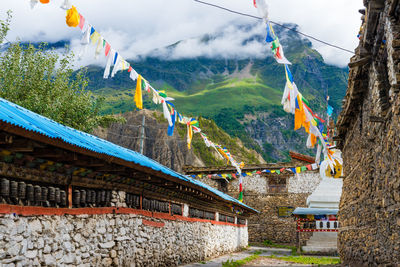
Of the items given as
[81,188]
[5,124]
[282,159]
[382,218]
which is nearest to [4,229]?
[5,124]

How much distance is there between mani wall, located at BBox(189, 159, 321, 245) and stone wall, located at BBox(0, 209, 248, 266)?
55.3 ft

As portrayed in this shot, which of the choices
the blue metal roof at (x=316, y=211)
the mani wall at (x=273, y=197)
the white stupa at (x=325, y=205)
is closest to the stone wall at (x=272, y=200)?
the mani wall at (x=273, y=197)

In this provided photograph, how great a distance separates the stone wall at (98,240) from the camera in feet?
19.6

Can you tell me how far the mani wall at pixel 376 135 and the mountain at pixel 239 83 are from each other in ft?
198

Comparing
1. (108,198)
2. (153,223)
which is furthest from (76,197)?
(153,223)

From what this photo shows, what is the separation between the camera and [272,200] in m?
30.8

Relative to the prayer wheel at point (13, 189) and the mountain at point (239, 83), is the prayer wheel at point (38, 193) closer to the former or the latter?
the prayer wheel at point (13, 189)

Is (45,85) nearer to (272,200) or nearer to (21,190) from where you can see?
(272,200)

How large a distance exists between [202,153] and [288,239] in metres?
19.0

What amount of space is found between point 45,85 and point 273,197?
689 inches

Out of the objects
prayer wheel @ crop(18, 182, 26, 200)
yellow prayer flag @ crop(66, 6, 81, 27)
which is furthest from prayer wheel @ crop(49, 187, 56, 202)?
yellow prayer flag @ crop(66, 6, 81, 27)

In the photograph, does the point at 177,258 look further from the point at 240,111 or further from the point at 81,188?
the point at 240,111

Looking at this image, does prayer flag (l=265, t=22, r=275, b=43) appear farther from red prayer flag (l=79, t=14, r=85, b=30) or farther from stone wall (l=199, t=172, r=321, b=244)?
stone wall (l=199, t=172, r=321, b=244)

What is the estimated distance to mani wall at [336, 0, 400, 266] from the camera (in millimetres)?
6031
